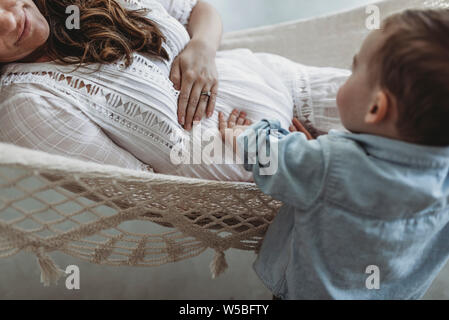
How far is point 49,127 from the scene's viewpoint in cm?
65

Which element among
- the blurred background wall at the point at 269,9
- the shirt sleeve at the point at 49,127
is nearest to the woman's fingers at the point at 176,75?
the shirt sleeve at the point at 49,127

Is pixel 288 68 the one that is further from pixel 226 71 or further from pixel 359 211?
pixel 359 211

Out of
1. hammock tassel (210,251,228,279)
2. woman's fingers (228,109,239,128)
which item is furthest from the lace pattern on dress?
hammock tassel (210,251,228,279)

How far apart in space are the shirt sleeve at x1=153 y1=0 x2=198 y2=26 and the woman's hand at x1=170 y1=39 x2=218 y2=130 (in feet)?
0.54

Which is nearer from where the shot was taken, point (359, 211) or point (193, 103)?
point (359, 211)

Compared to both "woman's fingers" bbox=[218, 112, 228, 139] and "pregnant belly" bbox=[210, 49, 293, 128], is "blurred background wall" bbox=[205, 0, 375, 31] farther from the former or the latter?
"woman's fingers" bbox=[218, 112, 228, 139]

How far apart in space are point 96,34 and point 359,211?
59 centimetres

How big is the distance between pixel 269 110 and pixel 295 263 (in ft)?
1.18

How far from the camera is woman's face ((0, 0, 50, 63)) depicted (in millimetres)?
615

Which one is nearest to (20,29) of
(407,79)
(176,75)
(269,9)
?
(176,75)

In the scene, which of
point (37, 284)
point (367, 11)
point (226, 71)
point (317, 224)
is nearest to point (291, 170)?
point (317, 224)

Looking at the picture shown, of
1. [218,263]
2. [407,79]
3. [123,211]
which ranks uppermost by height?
[407,79]

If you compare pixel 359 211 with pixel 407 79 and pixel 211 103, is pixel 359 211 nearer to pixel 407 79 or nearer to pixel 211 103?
pixel 407 79

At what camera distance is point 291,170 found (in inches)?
21.2
